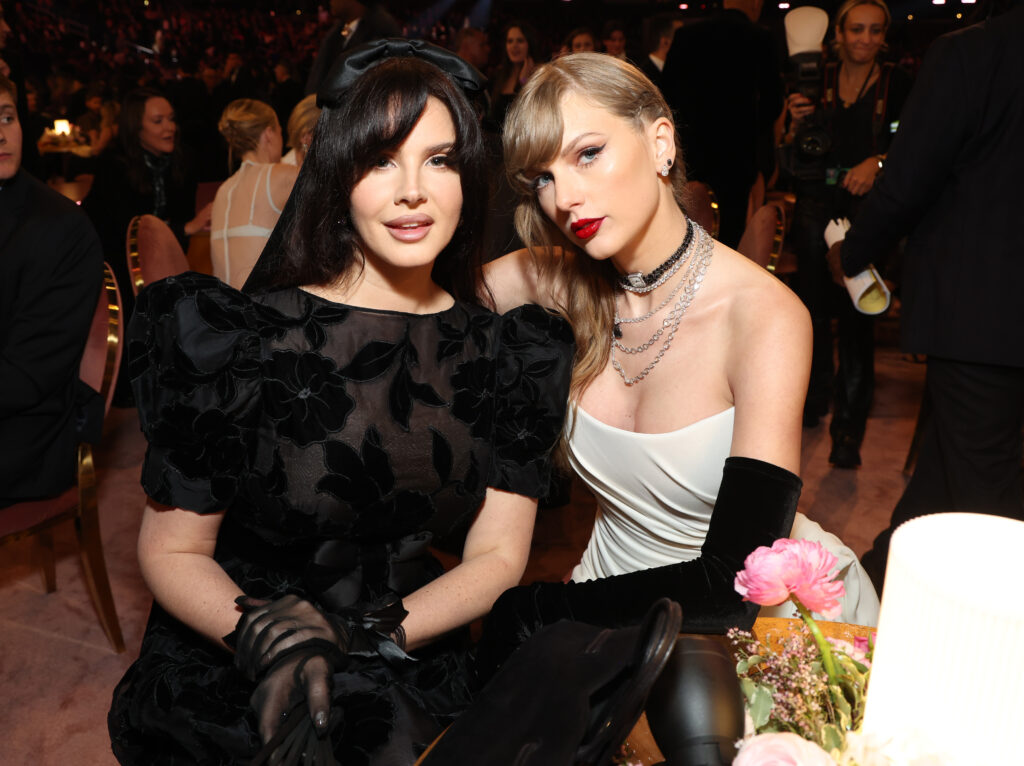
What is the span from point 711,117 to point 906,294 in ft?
5.86

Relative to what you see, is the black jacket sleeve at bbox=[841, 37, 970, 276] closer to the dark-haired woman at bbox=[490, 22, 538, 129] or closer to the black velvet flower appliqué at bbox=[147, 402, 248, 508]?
the black velvet flower appliqué at bbox=[147, 402, 248, 508]

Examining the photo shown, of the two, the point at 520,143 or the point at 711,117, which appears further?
the point at 711,117

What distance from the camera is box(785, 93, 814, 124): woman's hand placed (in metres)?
3.65

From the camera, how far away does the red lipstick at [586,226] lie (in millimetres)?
1501

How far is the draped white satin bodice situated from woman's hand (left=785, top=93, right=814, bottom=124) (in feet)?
8.10

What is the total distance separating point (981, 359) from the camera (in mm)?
2354

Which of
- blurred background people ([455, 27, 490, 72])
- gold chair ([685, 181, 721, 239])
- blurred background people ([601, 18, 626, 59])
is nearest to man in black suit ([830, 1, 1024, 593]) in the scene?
gold chair ([685, 181, 721, 239])

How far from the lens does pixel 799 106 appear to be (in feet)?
12.0

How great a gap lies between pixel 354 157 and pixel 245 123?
8.91 ft

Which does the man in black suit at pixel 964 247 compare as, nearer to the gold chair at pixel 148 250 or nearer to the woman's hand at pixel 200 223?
the gold chair at pixel 148 250

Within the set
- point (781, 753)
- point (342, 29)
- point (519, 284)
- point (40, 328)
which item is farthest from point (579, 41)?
point (781, 753)

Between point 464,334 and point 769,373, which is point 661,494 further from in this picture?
point 464,334

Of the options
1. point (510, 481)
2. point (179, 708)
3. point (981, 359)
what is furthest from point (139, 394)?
point (981, 359)

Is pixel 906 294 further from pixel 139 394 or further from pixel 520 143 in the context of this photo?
pixel 139 394
